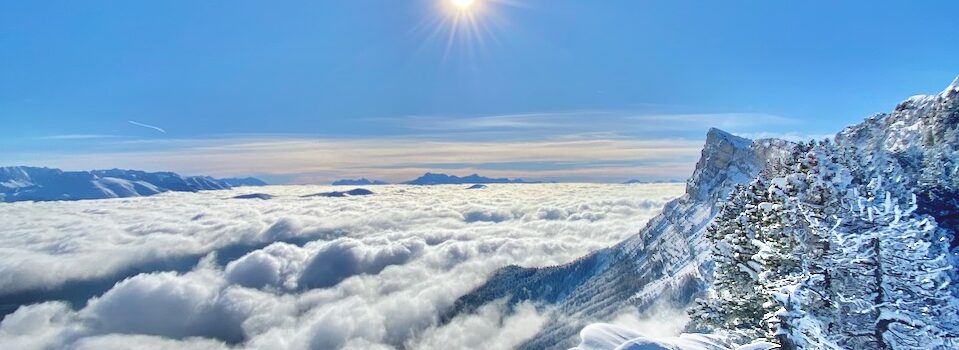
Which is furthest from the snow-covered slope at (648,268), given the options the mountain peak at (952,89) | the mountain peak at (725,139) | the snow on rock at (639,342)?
the snow on rock at (639,342)

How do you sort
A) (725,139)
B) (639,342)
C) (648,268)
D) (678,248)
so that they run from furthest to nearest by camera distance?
(725,139) → (648,268) → (678,248) → (639,342)

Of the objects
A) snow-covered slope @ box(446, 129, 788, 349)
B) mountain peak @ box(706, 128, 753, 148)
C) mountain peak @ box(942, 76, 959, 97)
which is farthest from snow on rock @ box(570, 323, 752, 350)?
mountain peak @ box(706, 128, 753, 148)

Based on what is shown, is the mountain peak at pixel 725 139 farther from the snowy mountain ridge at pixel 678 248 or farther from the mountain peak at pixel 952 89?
the mountain peak at pixel 952 89

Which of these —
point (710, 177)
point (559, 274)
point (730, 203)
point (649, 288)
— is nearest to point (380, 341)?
point (559, 274)

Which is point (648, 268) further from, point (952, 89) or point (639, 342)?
point (639, 342)

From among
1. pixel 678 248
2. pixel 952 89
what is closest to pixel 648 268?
pixel 678 248

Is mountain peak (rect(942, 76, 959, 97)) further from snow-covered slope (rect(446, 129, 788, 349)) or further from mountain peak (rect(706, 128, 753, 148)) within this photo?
mountain peak (rect(706, 128, 753, 148))
